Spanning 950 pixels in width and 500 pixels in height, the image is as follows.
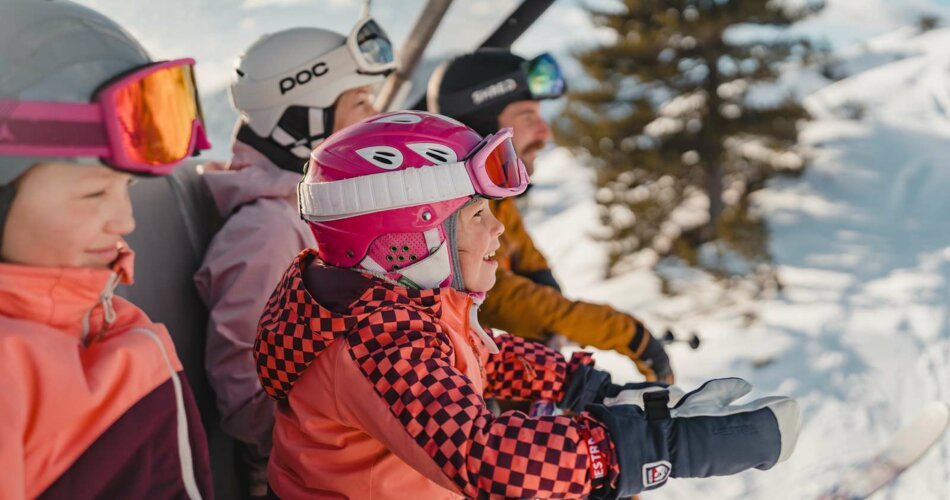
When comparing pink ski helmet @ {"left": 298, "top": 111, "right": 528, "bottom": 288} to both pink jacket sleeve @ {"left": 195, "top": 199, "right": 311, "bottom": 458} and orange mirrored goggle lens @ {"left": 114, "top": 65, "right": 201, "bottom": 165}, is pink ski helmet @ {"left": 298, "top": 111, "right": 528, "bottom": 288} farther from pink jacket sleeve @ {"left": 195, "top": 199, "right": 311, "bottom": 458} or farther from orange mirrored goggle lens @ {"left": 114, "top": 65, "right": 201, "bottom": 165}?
pink jacket sleeve @ {"left": 195, "top": 199, "right": 311, "bottom": 458}

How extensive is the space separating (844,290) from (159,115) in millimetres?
10281

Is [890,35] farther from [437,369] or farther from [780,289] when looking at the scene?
[437,369]

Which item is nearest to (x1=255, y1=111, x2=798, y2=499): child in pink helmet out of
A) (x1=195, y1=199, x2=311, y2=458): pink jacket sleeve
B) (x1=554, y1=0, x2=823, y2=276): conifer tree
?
(x1=195, y1=199, x2=311, y2=458): pink jacket sleeve

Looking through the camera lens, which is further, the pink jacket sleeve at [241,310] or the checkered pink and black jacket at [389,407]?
the pink jacket sleeve at [241,310]

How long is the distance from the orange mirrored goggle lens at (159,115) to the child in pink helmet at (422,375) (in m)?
0.41

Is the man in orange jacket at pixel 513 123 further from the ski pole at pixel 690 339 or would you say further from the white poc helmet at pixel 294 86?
the white poc helmet at pixel 294 86

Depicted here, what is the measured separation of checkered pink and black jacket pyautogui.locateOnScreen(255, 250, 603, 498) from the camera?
54.3 inches

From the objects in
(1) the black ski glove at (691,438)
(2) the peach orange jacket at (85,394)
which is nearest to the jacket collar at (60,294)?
(2) the peach orange jacket at (85,394)

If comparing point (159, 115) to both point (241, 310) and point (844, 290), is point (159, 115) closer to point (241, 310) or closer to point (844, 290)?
point (241, 310)

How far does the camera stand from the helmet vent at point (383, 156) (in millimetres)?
1654

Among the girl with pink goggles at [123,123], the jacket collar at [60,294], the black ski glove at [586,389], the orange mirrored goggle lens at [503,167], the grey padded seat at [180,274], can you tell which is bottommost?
the black ski glove at [586,389]

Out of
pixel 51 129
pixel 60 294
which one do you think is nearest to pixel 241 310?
pixel 60 294

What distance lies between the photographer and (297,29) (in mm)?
2859

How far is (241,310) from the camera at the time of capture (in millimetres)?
2199
